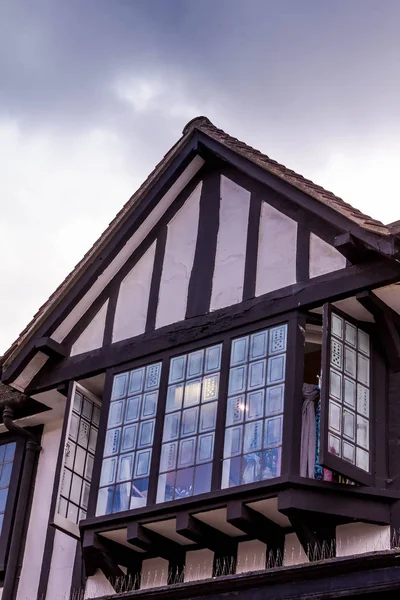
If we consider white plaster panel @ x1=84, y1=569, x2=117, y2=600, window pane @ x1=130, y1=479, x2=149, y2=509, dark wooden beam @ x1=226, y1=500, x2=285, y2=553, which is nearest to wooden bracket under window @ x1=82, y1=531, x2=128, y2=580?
white plaster panel @ x1=84, y1=569, x2=117, y2=600

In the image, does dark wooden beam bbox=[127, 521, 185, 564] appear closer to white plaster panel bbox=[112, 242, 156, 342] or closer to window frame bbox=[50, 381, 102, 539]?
window frame bbox=[50, 381, 102, 539]

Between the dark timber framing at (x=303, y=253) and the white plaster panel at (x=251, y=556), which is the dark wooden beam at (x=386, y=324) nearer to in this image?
the dark timber framing at (x=303, y=253)

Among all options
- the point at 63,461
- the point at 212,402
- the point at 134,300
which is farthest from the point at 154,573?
the point at 134,300

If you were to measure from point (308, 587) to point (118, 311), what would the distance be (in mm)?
5654

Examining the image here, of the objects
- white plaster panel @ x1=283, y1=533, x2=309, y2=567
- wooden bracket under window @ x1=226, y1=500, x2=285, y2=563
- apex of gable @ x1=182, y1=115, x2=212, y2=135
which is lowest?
white plaster panel @ x1=283, y1=533, x2=309, y2=567

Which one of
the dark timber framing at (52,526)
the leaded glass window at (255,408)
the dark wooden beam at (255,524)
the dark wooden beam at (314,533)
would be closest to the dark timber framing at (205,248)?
the leaded glass window at (255,408)

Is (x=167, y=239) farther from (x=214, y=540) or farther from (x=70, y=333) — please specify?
(x=214, y=540)

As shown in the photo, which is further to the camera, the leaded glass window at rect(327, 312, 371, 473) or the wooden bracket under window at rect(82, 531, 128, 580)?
the wooden bracket under window at rect(82, 531, 128, 580)

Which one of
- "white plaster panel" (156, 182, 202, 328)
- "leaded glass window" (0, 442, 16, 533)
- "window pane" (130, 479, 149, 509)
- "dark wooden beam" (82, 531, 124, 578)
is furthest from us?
"leaded glass window" (0, 442, 16, 533)

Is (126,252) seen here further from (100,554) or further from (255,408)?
(100,554)

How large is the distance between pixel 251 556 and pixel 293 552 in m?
0.60

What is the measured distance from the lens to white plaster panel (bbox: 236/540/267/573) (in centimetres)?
1367

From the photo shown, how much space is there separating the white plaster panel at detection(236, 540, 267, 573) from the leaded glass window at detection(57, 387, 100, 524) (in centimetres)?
250

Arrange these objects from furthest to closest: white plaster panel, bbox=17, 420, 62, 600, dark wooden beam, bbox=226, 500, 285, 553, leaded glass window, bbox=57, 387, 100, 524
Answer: white plaster panel, bbox=17, 420, 62, 600 < leaded glass window, bbox=57, 387, 100, 524 < dark wooden beam, bbox=226, 500, 285, 553
